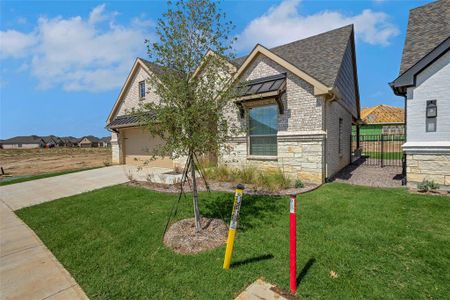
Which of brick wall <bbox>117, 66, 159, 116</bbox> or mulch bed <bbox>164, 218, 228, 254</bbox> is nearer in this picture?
mulch bed <bbox>164, 218, 228, 254</bbox>

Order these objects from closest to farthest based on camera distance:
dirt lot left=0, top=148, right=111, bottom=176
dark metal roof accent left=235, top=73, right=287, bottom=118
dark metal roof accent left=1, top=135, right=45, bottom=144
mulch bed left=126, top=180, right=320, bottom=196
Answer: mulch bed left=126, top=180, right=320, bottom=196 → dark metal roof accent left=235, top=73, right=287, bottom=118 → dirt lot left=0, top=148, right=111, bottom=176 → dark metal roof accent left=1, top=135, right=45, bottom=144

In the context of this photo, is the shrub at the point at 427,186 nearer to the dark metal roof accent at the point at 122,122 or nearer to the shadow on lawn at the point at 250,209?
the shadow on lawn at the point at 250,209

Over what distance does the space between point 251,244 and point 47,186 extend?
11.0 m

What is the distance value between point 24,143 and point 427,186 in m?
139

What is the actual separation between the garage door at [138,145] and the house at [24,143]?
112 metres

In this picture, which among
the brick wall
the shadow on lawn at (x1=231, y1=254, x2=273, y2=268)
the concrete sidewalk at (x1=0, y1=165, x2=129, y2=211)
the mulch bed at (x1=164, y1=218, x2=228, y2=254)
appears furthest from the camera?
the brick wall

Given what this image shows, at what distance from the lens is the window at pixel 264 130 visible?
9.72 m

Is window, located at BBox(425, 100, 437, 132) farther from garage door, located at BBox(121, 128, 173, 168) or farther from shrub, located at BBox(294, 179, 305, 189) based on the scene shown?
garage door, located at BBox(121, 128, 173, 168)

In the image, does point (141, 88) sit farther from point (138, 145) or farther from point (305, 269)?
point (305, 269)

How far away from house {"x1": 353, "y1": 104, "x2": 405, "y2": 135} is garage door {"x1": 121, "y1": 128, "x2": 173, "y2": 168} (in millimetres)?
25375

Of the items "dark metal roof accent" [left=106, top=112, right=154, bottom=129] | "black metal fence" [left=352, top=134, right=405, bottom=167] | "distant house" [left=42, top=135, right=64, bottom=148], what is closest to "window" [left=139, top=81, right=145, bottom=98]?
"dark metal roof accent" [left=106, top=112, right=154, bottom=129]

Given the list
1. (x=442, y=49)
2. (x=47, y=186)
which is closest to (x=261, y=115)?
(x=442, y=49)

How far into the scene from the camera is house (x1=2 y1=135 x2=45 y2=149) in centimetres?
10000

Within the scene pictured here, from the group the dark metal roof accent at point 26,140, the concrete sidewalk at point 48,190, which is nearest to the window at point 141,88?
the concrete sidewalk at point 48,190
